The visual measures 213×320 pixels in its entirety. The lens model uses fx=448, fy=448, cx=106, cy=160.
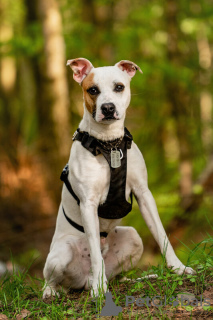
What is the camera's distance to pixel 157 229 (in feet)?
12.9

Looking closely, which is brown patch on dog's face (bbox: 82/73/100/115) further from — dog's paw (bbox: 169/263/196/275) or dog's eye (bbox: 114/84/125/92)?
dog's paw (bbox: 169/263/196/275)

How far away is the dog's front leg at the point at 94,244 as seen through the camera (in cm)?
360

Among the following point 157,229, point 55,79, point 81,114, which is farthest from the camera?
point 81,114

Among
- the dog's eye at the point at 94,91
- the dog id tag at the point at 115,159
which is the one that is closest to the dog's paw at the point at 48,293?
the dog id tag at the point at 115,159

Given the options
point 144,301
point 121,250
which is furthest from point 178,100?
point 144,301

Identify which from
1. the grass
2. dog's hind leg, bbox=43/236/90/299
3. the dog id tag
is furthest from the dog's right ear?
the grass

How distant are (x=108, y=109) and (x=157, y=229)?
1152 mm

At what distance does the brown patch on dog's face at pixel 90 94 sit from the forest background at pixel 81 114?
5.10 metres

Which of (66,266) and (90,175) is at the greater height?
(90,175)

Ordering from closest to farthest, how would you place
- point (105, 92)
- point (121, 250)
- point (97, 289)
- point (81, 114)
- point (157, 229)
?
1. point (97, 289)
2. point (105, 92)
3. point (157, 229)
4. point (121, 250)
5. point (81, 114)

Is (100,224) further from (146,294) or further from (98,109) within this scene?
(98,109)

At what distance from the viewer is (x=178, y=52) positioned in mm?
10641

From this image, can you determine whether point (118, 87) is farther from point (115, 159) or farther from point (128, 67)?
point (115, 159)

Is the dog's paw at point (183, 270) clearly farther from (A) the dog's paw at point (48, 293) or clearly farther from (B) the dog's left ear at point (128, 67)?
(B) the dog's left ear at point (128, 67)
